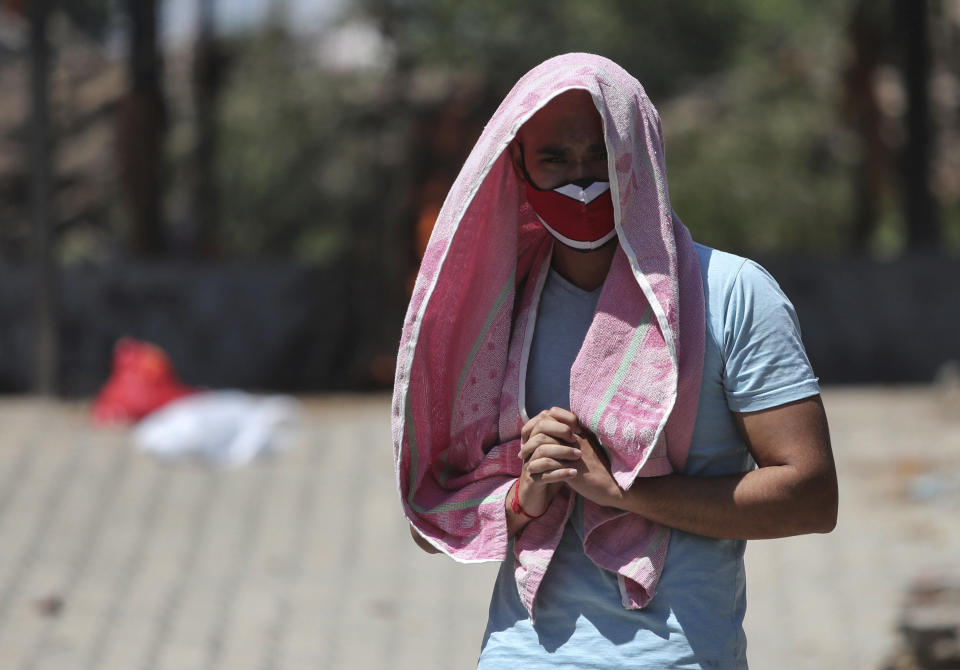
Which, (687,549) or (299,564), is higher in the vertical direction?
(687,549)

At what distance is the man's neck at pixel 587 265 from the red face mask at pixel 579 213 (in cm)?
2

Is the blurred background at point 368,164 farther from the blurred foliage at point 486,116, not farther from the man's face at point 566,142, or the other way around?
the man's face at point 566,142

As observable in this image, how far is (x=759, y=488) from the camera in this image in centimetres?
189

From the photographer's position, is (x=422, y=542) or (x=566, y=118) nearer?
(x=566, y=118)

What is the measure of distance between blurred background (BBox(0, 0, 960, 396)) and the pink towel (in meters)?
9.21

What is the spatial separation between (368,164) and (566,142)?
14.1m

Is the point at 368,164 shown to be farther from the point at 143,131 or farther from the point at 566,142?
the point at 566,142

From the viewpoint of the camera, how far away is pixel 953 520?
7074 mm

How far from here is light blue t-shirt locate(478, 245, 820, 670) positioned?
Result: 189cm

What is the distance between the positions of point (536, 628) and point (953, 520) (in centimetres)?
561

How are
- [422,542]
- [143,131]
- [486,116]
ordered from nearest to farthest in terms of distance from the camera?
[422,542] < [143,131] < [486,116]

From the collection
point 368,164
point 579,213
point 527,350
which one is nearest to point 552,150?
point 579,213

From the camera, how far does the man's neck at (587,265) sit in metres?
2.05

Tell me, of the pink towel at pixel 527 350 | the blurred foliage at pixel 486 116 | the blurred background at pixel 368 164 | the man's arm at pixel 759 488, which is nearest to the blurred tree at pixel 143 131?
the blurred background at pixel 368 164
